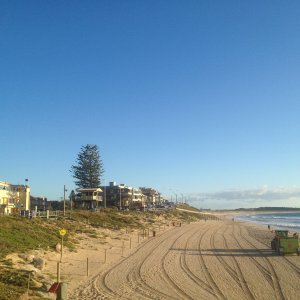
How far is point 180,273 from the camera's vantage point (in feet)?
76.1

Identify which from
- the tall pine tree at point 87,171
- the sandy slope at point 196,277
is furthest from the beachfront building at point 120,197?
the sandy slope at point 196,277

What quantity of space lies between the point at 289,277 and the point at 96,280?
1143 centimetres

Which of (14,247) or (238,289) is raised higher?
(14,247)

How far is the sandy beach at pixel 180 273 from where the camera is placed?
18.4 meters

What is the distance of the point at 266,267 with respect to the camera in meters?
25.3

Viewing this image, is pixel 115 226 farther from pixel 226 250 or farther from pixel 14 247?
pixel 14 247

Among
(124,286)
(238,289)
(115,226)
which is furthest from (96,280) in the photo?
(115,226)

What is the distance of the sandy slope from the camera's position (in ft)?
59.9

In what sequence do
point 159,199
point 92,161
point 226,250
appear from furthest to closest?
1. point 159,199
2. point 92,161
3. point 226,250

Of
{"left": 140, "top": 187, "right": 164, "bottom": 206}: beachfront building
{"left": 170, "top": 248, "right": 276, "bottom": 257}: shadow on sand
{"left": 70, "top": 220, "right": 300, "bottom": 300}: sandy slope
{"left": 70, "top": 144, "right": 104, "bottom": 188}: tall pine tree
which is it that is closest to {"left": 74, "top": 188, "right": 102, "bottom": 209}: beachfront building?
{"left": 70, "top": 144, "right": 104, "bottom": 188}: tall pine tree

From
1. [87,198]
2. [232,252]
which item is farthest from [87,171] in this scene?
[232,252]

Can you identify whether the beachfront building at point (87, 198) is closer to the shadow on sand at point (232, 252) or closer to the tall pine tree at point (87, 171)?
the tall pine tree at point (87, 171)

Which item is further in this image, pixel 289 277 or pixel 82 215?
pixel 82 215

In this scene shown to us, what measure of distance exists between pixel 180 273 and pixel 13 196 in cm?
4330
